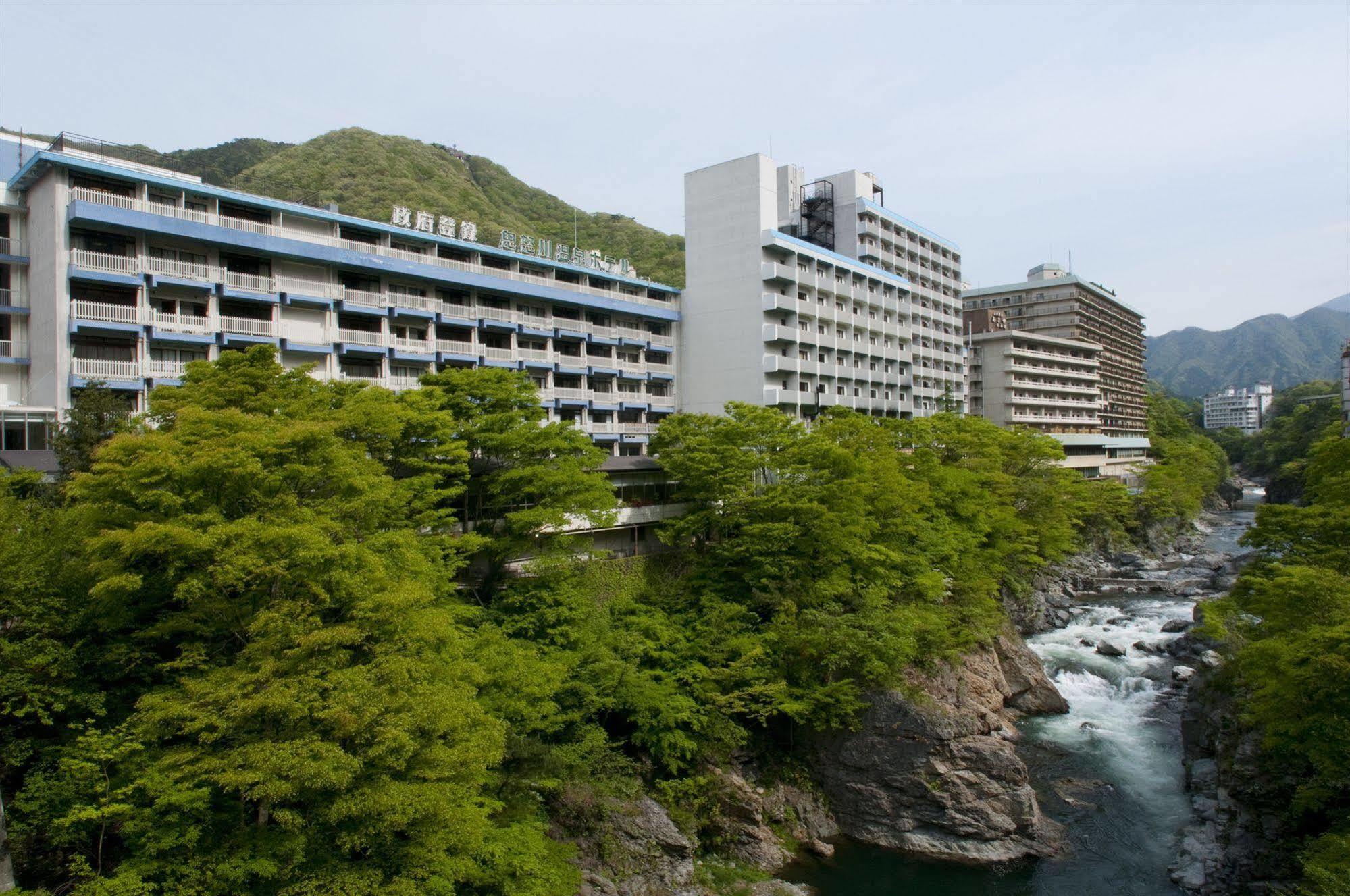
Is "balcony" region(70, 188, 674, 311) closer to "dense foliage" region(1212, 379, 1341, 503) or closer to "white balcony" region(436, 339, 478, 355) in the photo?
"white balcony" region(436, 339, 478, 355)

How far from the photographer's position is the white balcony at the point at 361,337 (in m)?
37.5

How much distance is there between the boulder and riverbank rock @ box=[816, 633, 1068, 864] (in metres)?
15.1

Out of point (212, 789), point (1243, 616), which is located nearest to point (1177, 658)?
point (1243, 616)

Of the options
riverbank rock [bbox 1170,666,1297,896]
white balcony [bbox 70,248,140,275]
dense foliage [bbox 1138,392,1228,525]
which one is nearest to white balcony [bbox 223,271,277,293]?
white balcony [bbox 70,248,140,275]

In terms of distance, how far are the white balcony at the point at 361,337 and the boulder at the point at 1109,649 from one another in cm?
4274

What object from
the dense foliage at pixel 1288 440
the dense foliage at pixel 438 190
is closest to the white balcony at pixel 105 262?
the dense foliage at pixel 438 190

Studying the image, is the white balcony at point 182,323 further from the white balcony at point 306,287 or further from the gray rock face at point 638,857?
the gray rock face at point 638,857

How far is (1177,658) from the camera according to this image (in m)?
40.2

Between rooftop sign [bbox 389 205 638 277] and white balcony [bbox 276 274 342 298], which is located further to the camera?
rooftop sign [bbox 389 205 638 277]

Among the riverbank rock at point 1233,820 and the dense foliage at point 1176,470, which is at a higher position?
the dense foliage at point 1176,470

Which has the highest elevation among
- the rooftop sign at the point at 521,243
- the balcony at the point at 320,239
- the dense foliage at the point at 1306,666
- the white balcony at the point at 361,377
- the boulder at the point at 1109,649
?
the rooftop sign at the point at 521,243

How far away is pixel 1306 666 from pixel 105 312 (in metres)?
42.4

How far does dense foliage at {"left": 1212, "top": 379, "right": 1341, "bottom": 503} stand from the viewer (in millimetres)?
85375

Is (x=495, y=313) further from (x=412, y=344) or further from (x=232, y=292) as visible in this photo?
(x=232, y=292)
